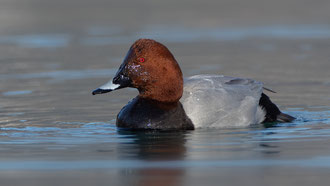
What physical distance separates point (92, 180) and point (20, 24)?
46.8 ft

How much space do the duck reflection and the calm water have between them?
0.03 ft

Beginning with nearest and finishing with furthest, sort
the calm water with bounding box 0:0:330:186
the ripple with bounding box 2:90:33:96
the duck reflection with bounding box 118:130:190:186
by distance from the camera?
the duck reflection with bounding box 118:130:190:186 < the calm water with bounding box 0:0:330:186 < the ripple with bounding box 2:90:33:96

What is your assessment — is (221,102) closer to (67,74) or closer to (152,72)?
(152,72)

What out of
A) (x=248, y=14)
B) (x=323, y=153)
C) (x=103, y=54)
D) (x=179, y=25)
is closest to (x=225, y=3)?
(x=248, y=14)

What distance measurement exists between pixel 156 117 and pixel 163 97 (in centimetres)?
23

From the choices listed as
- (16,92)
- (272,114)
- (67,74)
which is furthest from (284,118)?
(67,74)

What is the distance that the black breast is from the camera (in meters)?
7.42

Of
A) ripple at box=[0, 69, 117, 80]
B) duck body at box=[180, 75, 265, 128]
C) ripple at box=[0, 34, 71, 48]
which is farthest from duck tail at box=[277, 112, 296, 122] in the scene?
ripple at box=[0, 34, 71, 48]

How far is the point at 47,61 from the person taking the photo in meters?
13.3

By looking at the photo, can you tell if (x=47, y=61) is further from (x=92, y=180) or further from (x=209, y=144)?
(x=92, y=180)

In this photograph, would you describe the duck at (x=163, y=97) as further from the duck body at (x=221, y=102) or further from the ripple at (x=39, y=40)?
the ripple at (x=39, y=40)

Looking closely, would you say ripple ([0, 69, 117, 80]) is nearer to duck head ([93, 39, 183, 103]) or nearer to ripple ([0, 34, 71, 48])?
ripple ([0, 34, 71, 48])

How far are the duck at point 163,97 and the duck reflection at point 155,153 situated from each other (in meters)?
0.18

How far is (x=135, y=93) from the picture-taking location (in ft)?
33.5
